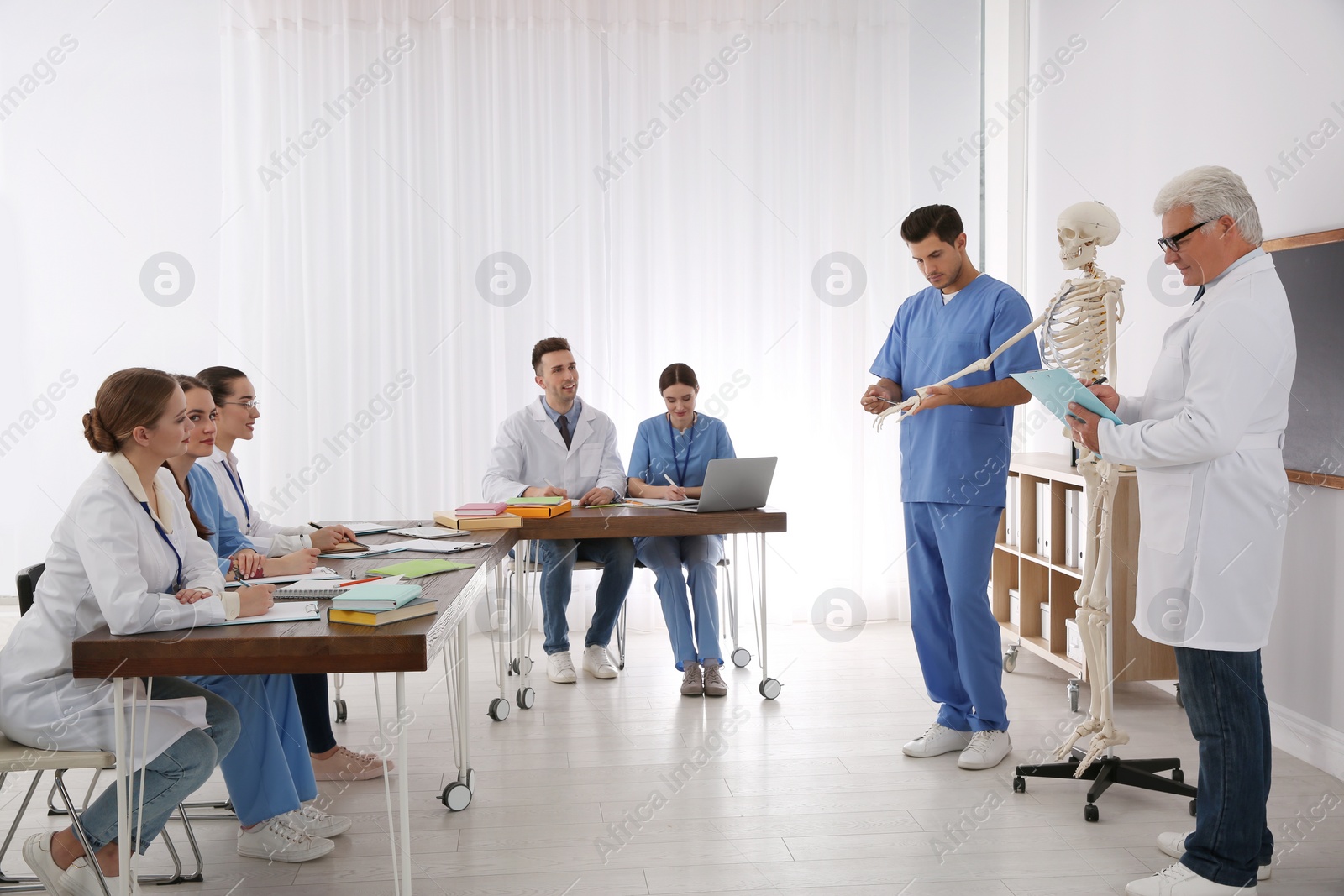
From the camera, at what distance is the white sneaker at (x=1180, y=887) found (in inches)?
85.7

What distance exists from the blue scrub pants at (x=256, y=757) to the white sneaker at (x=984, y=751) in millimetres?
1854

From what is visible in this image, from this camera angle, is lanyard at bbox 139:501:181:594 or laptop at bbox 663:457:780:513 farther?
laptop at bbox 663:457:780:513

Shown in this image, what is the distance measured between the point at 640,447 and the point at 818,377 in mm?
1253

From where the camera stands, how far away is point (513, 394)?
506cm

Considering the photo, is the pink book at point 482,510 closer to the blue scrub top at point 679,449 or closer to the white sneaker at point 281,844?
the blue scrub top at point 679,449

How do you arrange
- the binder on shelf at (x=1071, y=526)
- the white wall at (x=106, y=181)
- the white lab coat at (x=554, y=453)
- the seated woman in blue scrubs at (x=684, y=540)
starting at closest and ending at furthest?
1. the binder on shelf at (x=1071, y=526)
2. the seated woman in blue scrubs at (x=684, y=540)
3. the white lab coat at (x=554, y=453)
4. the white wall at (x=106, y=181)

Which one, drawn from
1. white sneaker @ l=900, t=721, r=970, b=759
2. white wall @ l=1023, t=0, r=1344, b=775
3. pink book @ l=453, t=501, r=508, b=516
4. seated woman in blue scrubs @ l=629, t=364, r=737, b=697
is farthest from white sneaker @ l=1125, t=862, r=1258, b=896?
pink book @ l=453, t=501, r=508, b=516

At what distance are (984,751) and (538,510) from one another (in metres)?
1.59

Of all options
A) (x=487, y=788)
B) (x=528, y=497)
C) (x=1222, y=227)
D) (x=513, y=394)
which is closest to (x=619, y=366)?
(x=513, y=394)

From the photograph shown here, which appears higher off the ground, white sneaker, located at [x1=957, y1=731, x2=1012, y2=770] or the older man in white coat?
the older man in white coat

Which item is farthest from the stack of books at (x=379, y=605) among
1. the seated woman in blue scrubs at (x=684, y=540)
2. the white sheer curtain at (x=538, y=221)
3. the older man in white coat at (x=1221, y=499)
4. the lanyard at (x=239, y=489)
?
the white sheer curtain at (x=538, y=221)

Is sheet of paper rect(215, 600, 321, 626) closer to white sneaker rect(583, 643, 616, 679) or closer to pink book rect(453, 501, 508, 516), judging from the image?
pink book rect(453, 501, 508, 516)

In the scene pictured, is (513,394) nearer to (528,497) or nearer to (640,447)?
(640,447)

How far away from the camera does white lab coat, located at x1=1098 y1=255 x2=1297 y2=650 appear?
2080 millimetres
